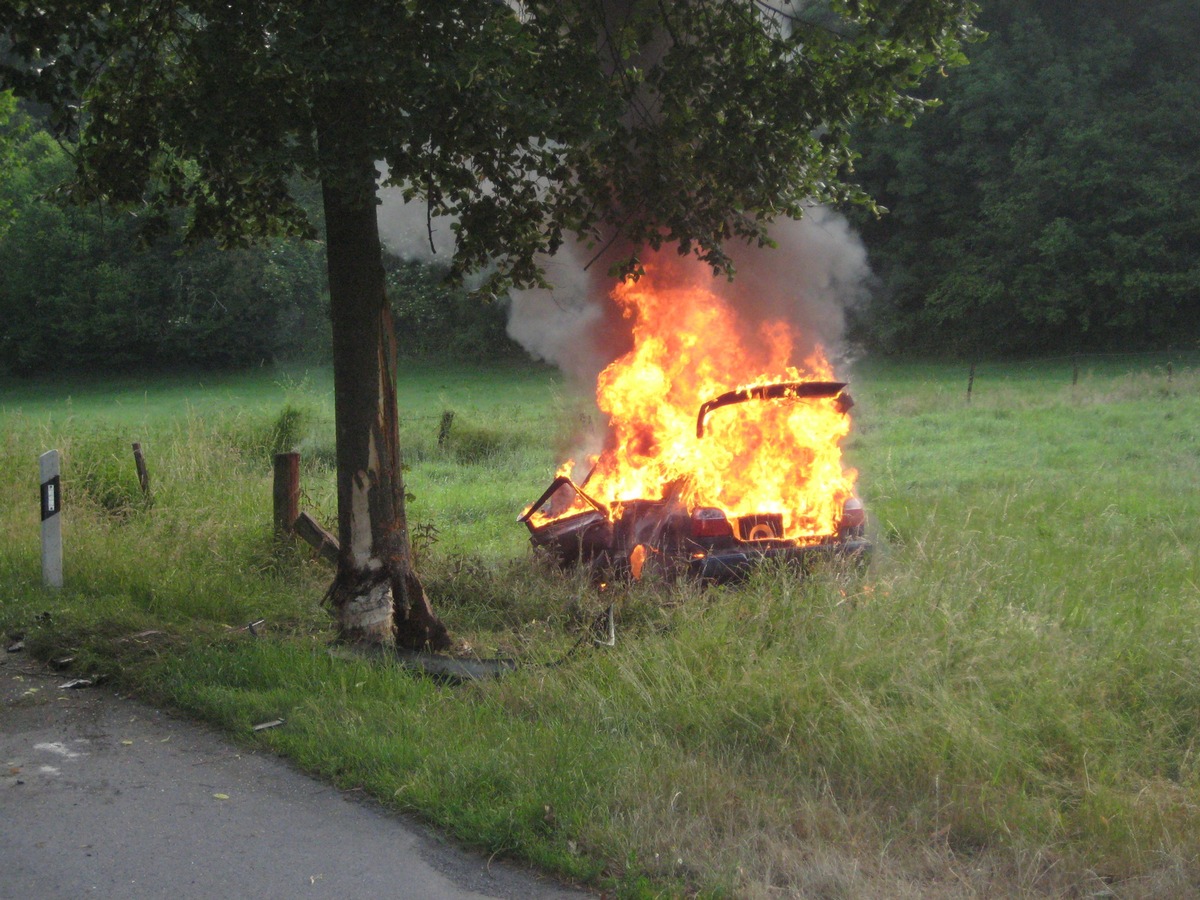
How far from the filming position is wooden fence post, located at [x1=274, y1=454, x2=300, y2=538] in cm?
920

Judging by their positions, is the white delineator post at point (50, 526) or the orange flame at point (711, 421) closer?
the white delineator post at point (50, 526)

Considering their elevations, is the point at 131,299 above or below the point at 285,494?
above

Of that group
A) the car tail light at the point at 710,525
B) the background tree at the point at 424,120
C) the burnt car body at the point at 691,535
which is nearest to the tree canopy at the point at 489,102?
the background tree at the point at 424,120

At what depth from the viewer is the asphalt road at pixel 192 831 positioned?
395 cm

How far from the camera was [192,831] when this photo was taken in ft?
14.4

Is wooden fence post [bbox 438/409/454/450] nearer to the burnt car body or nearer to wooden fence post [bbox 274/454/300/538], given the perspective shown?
wooden fence post [bbox 274/454/300/538]

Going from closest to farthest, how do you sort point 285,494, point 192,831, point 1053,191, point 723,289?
point 192,831, point 285,494, point 723,289, point 1053,191

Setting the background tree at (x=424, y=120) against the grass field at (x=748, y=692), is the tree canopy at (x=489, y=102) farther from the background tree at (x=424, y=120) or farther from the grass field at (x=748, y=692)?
the grass field at (x=748, y=692)

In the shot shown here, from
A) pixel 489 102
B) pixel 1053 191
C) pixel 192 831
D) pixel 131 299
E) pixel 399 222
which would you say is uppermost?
pixel 1053 191

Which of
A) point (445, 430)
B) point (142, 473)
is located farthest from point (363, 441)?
point (445, 430)

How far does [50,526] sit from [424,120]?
4.23 m

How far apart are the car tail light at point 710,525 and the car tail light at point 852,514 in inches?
36.5

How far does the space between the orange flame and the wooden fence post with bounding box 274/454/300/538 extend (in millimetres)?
2199

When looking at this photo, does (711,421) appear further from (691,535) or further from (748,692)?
(748,692)
